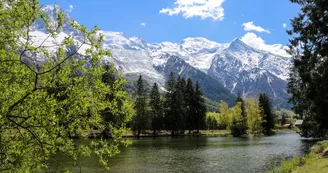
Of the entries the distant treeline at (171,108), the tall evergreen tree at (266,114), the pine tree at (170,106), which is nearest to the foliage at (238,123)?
the distant treeline at (171,108)

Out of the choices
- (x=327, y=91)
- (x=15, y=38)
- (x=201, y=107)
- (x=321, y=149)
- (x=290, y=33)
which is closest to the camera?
(x=15, y=38)

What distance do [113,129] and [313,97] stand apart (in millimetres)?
27846

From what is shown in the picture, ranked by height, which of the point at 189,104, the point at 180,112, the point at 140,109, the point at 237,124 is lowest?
the point at 237,124

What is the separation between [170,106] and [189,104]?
9667 millimetres

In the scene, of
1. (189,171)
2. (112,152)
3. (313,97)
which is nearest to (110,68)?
(112,152)

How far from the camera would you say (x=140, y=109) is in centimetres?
9600

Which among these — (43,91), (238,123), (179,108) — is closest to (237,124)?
(238,123)

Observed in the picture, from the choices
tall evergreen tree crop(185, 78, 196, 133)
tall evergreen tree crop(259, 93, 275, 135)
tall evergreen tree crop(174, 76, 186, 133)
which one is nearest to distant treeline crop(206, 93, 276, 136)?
tall evergreen tree crop(259, 93, 275, 135)

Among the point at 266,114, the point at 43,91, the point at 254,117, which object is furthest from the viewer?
the point at 266,114

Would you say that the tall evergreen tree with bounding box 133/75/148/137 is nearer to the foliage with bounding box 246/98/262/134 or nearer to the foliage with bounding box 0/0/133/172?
the foliage with bounding box 246/98/262/134

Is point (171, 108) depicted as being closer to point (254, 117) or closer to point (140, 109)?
point (140, 109)

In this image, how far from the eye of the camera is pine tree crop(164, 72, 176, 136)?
103562 mm

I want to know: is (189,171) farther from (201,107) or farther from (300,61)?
(201,107)

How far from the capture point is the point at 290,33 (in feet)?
96.4
